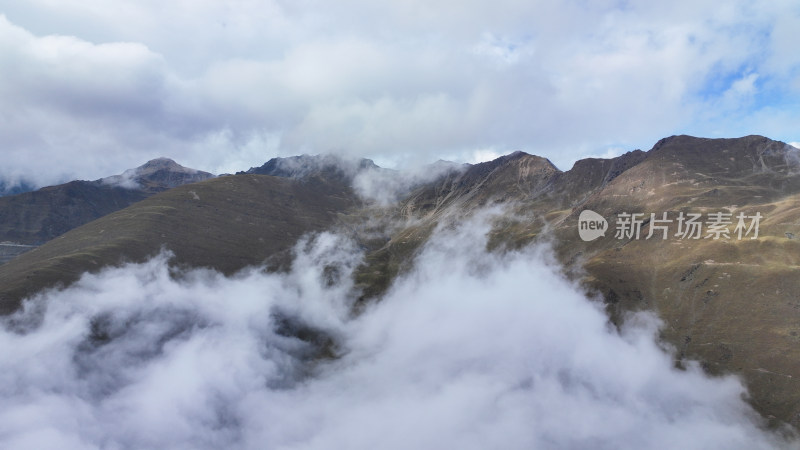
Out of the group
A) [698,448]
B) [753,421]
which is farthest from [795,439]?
[698,448]

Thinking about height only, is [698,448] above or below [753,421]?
below

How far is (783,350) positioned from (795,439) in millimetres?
40104

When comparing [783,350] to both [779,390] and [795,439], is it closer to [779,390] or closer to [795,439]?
[779,390]

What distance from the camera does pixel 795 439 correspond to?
576 ft

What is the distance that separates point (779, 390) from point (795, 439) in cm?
2167

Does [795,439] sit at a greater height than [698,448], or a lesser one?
greater

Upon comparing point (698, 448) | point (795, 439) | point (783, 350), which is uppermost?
point (783, 350)

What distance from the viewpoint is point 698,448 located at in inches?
7736

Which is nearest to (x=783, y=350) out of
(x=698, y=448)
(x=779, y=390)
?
Result: (x=779, y=390)

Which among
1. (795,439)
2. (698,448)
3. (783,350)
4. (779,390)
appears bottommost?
(698,448)

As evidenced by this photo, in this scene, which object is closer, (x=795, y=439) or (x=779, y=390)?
(x=795, y=439)

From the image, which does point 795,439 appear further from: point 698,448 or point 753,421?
point 698,448

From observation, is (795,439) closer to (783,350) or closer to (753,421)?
(753,421)

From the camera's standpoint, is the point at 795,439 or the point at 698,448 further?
the point at 698,448
